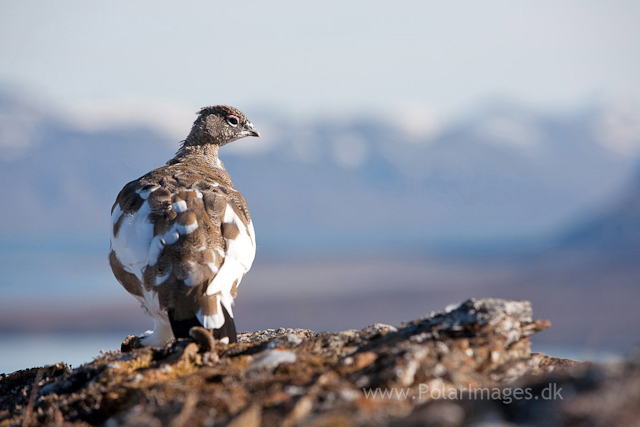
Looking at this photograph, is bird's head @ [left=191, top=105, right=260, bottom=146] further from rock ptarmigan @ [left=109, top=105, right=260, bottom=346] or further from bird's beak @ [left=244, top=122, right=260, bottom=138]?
rock ptarmigan @ [left=109, top=105, right=260, bottom=346]

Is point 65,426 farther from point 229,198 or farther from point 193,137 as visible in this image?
point 193,137

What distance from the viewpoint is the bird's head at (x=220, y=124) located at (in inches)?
332

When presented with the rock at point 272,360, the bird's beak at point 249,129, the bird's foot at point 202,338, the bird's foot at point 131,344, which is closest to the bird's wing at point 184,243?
the bird's foot at point 202,338

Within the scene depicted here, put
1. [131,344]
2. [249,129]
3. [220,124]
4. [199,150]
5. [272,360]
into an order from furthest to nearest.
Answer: [249,129] → [220,124] → [199,150] → [131,344] → [272,360]

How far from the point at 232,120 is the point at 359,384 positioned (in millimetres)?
6571

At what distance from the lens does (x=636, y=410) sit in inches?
73.5

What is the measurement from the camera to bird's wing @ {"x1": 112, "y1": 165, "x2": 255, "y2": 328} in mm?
4438

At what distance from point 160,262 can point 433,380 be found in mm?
2711

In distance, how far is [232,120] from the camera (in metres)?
8.67

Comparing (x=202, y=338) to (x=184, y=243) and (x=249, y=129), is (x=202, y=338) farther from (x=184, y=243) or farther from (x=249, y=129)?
(x=249, y=129)

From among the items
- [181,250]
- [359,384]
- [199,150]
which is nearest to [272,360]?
[359,384]

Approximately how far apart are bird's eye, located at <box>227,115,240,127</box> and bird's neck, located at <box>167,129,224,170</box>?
1.41ft

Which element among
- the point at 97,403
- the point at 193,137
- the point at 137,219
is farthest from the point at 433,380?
the point at 193,137

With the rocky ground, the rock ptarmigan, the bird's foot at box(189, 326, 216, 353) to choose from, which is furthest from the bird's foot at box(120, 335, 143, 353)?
the bird's foot at box(189, 326, 216, 353)
